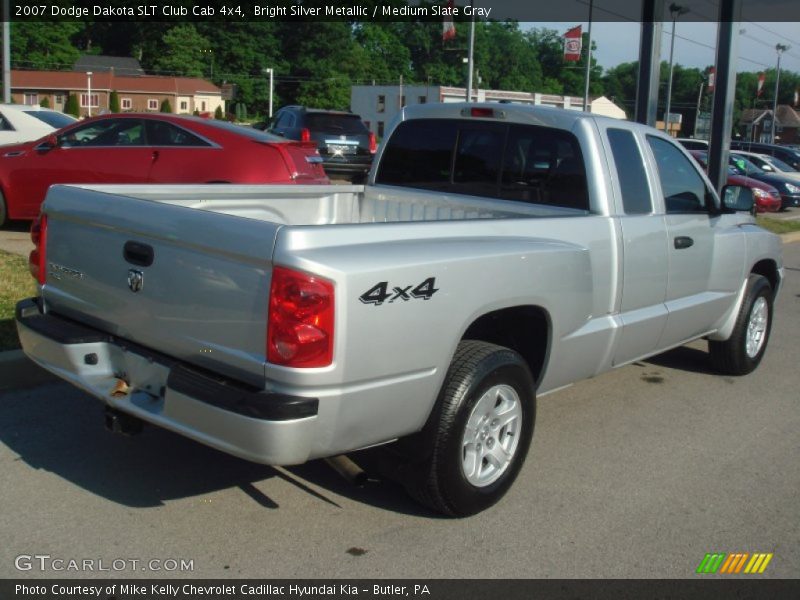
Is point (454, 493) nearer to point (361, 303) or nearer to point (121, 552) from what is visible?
point (361, 303)

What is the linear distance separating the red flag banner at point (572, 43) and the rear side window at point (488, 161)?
101ft

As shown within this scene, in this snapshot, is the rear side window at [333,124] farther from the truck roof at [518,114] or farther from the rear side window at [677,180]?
the rear side window at [677,180]

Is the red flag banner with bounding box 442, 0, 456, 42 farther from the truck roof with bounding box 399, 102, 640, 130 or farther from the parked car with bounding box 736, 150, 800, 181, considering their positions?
the truck roof with bounding box 399, 102, 640, 130

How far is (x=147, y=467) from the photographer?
4703 millimetres

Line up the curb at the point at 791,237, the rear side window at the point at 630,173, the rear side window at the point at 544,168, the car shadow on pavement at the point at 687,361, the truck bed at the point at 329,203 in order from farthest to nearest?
the curb at the point at 791,237, the car shadow on pavement at the point at 687,361, the rear side window at the point at 630,173, the rear side window at the point at 544,168, the truck bed at the point at 329,203

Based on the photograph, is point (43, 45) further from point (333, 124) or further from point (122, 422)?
point (122, 422)

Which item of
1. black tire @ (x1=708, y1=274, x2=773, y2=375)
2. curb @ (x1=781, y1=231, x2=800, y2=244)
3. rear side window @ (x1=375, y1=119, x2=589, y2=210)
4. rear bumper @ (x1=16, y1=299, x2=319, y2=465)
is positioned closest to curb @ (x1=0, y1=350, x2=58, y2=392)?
rear bumper @ (x1=16, y1=299, x2=319, y2=465)

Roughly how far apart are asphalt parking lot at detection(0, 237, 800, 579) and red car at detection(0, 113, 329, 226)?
192 inches

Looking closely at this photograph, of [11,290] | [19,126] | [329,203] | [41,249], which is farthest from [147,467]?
[19,126]

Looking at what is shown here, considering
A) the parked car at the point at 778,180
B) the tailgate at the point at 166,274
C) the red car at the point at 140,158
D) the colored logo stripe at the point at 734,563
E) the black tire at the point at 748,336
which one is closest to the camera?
the tailgate at the point at 166,274

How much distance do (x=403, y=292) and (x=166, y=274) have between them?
101 cm

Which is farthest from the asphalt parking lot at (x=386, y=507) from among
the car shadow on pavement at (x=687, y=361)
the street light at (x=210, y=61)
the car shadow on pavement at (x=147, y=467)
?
the street light at (x=210, y=61)

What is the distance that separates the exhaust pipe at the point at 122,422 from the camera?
4.02 meters
